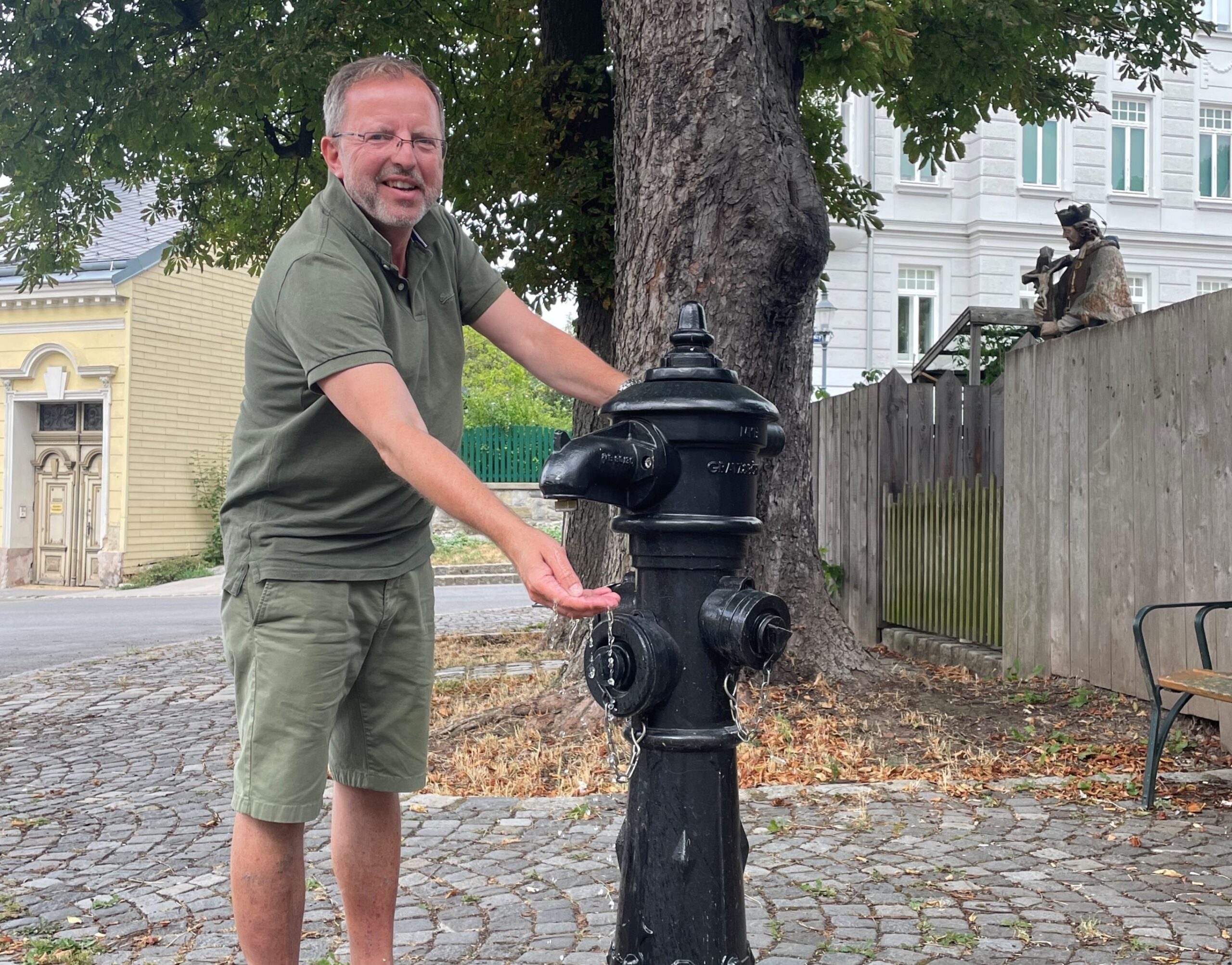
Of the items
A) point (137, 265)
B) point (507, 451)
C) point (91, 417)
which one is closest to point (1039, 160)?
point (507, 451)

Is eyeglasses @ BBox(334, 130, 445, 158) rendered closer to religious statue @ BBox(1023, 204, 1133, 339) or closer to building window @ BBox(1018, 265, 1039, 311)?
religious statue @ BBox(1023, 204, 1133, 339)

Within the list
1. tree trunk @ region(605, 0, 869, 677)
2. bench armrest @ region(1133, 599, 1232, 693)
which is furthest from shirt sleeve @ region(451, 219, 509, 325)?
bench armrest @ region(1133, 599, 1232, 693)

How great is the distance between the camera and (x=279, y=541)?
2.67 meters

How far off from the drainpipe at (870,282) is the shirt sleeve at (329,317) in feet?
76.6

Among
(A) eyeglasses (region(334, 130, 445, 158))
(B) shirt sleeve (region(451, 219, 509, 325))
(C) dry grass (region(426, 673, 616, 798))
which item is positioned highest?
(A) eyeglasses (region(334, 130, 445, 158))

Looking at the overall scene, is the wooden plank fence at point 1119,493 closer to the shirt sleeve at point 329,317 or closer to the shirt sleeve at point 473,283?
the shirt sleeve at point 473,283

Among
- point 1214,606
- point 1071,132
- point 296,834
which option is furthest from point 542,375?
point 1071,132

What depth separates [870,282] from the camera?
2531 cm

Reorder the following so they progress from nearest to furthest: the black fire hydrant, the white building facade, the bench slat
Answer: the black fire hydrant → the bench slat → the white building facade

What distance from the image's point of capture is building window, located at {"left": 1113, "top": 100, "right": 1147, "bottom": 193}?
26641 millimetres

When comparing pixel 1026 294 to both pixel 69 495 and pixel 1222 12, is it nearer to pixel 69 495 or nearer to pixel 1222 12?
pixel 1222 12

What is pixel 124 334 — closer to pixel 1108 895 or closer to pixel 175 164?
pixel 175 164

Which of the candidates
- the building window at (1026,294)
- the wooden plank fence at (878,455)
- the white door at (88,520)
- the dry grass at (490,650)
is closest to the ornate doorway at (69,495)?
the white door at (88,520)

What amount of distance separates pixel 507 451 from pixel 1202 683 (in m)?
24.1
